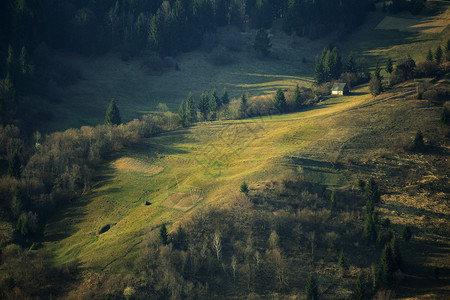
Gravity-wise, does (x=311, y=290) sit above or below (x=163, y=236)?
below

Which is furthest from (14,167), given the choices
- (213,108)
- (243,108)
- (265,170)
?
(243,108)

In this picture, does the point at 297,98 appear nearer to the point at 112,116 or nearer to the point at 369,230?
the point at 112,116

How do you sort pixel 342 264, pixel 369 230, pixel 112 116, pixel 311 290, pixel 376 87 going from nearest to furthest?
pixel 311 290, pixel 342 264, pixel 369 230, pixel 376 87, pixel 112 116

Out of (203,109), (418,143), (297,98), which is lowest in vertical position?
(418,143)

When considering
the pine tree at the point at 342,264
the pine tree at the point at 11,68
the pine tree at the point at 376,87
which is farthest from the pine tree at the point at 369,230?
the pine tree at the point at 11,68

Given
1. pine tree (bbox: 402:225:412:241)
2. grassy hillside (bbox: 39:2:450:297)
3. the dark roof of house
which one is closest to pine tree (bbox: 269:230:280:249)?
grassy hillside (bbox: 39:2:450:297)

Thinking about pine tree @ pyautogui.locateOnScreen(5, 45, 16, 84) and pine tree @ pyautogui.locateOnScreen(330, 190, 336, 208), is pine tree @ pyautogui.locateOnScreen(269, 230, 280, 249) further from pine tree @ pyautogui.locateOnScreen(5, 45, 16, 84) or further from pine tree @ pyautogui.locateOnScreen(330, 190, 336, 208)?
pine tree @ pyautogui.locateOnScreen(5, 45, 16, 84)

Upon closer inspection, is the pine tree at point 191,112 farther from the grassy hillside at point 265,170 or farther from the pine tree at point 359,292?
the pine tree at point 359,292

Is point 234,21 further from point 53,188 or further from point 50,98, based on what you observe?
point 53,188
